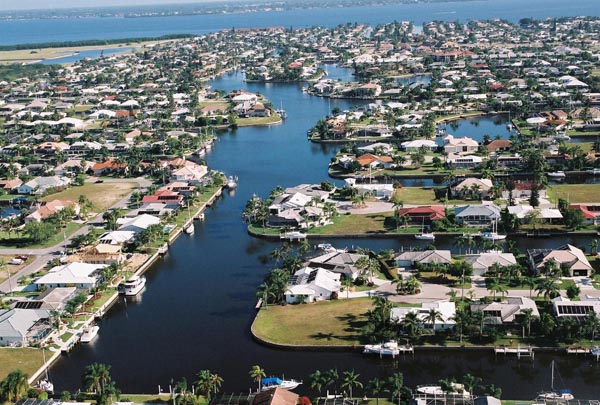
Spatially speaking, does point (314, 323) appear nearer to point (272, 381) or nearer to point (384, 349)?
point (384, 349)

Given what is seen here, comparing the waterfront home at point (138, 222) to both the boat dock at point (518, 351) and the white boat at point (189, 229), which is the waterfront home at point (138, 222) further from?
the boat dock at point (518, 351)

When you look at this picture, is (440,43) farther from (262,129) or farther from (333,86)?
(262,129)

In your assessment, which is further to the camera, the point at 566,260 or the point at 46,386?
the point at 566,260

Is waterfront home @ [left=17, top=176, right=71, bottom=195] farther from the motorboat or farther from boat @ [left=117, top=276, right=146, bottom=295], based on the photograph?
the motorboat

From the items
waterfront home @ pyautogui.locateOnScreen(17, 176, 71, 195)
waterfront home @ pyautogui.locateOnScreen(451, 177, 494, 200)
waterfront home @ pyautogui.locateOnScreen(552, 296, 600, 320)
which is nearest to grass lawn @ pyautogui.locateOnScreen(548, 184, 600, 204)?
waterfront home @ pyautogui.locateOnScreen(451, 177, 494, 200)

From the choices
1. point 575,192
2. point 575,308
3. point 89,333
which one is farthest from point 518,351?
point 575,192

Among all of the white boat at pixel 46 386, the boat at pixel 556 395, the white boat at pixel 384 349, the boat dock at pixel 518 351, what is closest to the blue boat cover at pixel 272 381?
the white boat at pixel 384 349
